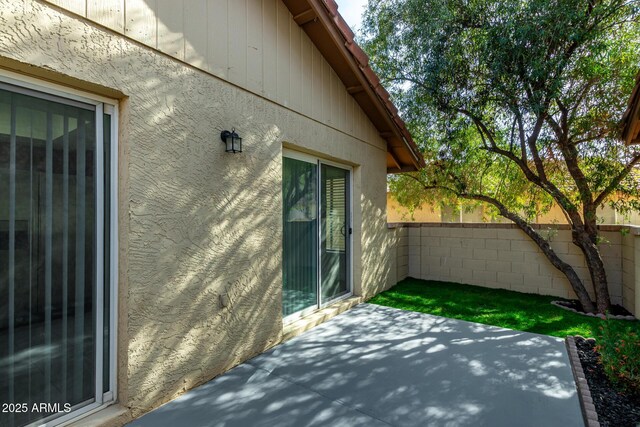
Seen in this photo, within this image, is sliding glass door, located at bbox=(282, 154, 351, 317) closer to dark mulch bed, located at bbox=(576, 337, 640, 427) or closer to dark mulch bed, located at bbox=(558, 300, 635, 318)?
dark mulch bed, located at bbox=(576, 337, 640, 427)

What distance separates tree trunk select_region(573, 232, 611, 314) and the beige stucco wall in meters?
6.56

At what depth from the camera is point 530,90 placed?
6414 mm

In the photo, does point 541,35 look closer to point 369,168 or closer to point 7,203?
point 369,168

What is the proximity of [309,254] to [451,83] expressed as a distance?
5002mm

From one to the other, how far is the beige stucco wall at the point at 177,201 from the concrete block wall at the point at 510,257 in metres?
5.39

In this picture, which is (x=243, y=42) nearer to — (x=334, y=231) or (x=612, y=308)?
(x=334, y=231)

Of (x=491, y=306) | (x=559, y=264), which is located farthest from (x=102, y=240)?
(x=559, y=264)

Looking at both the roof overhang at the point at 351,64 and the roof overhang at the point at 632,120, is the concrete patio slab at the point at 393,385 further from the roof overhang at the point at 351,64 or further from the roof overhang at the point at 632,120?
the roof overhang at the point at 351,64

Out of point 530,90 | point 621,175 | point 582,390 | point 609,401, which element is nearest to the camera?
point 609,401

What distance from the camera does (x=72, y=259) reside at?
2836mm

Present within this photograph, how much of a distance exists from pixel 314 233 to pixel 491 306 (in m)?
4.16

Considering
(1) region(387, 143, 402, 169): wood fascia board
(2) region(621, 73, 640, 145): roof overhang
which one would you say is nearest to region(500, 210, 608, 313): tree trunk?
(2) region(621, 73, 640, 145): roof overhang

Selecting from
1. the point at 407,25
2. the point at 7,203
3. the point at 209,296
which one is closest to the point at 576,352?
the point at 209,296

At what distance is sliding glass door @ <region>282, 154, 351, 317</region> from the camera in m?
5.39
